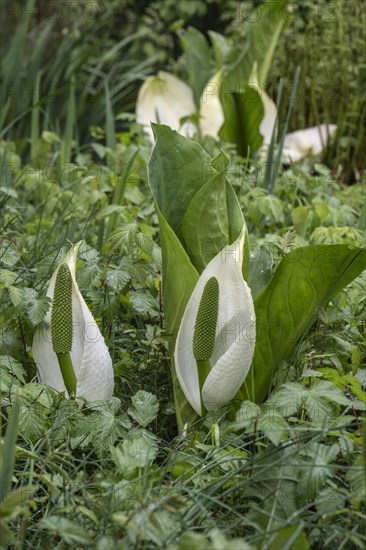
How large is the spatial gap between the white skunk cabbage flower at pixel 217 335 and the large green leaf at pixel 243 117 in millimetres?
1699

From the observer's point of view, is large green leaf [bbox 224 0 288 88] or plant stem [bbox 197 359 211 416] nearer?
plant stem [bbox 197 359 211 416]

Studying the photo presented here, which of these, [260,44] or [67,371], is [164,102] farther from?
[67,371]

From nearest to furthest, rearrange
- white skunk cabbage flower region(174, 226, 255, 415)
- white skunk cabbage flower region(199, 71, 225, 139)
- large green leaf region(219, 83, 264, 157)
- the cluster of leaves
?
the cluster of leaves
white skunk cabbage flower region(174, 226, 255, 415)
large green leaf region(219, 83, 264, 157)
white skunk cabbage flower region(199, 71, 225, 139)

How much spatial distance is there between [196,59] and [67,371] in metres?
2.49

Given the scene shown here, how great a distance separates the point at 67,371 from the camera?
4.91 feet

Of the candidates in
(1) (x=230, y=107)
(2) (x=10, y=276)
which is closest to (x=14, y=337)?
(2) (x=10, y=276)

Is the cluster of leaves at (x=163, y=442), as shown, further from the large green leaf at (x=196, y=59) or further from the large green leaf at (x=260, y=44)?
the large green leaf at (x=196, y=59)

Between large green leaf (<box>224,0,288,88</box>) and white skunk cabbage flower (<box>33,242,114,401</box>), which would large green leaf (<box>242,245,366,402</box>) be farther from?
large green leaf (<box>224,0,288,88</box>)

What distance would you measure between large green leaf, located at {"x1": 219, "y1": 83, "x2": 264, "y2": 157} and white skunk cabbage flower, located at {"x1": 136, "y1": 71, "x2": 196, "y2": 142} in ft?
1.09

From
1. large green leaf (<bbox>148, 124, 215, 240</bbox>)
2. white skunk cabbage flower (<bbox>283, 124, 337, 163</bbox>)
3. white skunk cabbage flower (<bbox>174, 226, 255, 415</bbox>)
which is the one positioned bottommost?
white skunk cabbage flower (<bbox>283, 124, 337, 163</bbox>)

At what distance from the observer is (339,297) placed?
1700mm

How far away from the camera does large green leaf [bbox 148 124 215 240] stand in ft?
5.09

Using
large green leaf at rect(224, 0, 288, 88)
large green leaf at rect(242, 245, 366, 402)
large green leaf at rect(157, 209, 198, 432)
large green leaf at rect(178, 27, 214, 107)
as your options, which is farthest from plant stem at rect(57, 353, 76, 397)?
large green leaf at rect(178, 27, 214, 107)

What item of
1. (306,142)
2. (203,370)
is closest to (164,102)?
(306,142)
